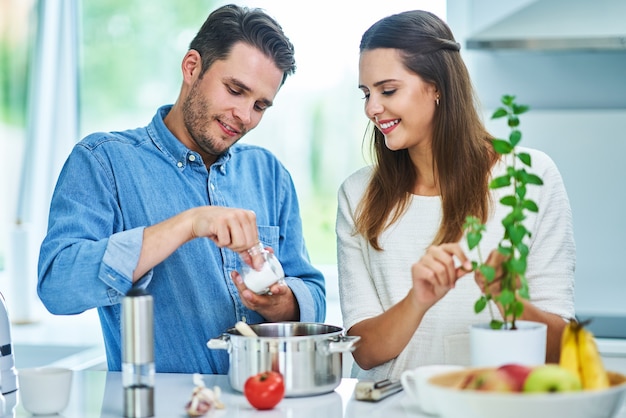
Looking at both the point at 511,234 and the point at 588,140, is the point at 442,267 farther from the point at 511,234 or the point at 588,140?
the point at 588,140

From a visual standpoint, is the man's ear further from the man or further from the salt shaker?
the salt shaker

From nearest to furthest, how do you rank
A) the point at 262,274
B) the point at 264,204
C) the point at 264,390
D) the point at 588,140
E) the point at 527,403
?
the point at 527,403
the point at 264,390
the point at 262,274
the point at 264,204
the point at 588,140

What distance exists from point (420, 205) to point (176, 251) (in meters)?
0.57

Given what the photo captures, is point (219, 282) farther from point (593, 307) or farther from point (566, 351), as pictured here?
point (593, 307)

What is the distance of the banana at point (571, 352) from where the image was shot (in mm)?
1163

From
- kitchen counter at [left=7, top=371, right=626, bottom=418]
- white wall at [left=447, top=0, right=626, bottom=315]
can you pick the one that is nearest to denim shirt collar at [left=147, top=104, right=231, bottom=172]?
kitchen counter at [left=7, top=371, right=626, bottom=418]

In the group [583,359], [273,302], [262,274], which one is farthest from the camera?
[273,302]

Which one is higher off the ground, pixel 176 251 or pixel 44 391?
pixel 176 251

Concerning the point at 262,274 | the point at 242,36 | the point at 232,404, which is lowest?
the point at 232,404

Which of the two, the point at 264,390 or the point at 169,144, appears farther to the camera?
the point at 169,144

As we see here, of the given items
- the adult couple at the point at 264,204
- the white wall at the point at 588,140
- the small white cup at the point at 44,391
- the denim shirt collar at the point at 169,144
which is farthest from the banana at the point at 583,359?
the white wall at the point at 588,140

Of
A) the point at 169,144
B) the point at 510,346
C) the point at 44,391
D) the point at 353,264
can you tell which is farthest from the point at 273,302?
the point at 510,346

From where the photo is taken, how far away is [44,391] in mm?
1398

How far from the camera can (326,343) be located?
1458 millimetres
